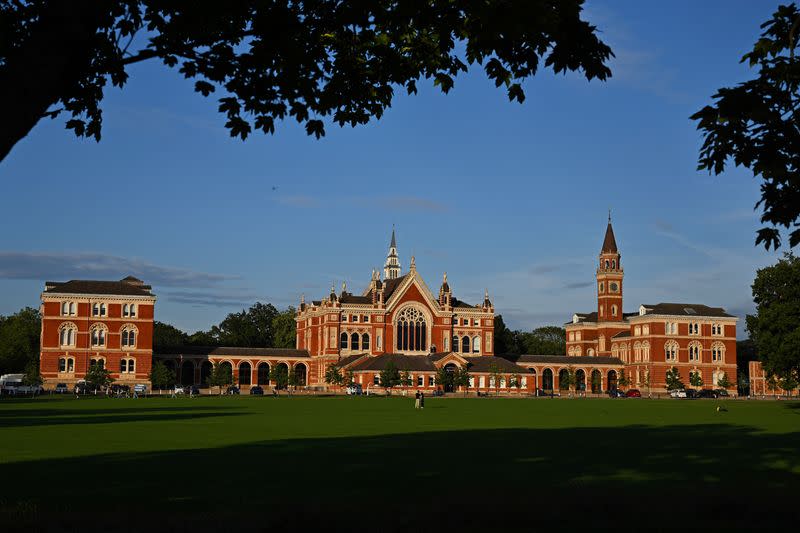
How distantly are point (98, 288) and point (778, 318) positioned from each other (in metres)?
76.3

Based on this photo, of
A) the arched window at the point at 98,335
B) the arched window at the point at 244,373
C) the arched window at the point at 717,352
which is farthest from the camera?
the arched window at the point at 717,352

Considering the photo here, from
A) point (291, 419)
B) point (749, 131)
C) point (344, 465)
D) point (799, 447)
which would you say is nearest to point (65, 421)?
point (291, 419)

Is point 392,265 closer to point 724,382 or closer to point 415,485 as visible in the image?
point 724,382

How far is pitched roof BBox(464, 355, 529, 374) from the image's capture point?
119750mm

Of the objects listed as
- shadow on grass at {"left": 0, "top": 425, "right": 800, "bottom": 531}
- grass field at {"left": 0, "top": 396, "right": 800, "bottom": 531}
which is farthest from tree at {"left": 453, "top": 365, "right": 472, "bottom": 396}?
shadow on grass at {"left": 0, "top": 425, "right": 800, "bottom": 531}

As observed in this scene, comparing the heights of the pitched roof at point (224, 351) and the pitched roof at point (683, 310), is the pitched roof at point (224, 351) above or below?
below

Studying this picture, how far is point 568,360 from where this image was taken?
13462 cm

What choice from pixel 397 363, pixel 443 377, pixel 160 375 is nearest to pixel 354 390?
pixel 397 363

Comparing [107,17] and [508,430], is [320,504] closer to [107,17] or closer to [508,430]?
[107,17]

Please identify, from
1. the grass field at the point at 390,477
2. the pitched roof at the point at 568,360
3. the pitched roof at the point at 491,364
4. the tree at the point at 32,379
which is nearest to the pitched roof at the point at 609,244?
the pitched roof at the point at 568,360

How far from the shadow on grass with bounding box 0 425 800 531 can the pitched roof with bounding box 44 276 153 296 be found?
Result: 88.2m

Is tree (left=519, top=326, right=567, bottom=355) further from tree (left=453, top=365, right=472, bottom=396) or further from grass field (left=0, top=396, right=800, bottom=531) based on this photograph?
grass field (left=0, top=396, right=800, bottom=531)

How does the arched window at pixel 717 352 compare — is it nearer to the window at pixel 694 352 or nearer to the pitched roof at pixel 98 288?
the window at pixel 694 352

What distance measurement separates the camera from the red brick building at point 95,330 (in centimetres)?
10894
